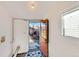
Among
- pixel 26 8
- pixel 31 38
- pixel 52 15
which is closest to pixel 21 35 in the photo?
pixel 31 38

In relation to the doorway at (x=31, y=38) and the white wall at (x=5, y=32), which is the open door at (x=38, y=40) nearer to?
the doorway at (x=31, y=38)

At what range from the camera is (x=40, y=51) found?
145 centimetres

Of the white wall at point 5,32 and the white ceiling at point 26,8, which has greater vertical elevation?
the white ceiling at point 26,8

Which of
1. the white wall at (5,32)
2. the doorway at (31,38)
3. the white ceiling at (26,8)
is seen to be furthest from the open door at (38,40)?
the white wall at (5,32)

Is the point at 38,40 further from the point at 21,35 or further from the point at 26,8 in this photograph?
the point at 26,8

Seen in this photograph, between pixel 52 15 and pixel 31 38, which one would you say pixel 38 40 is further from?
pixel 52 15

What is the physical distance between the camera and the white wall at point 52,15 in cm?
142

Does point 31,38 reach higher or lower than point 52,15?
lower

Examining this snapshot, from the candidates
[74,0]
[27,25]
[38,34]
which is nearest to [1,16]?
[27,25]

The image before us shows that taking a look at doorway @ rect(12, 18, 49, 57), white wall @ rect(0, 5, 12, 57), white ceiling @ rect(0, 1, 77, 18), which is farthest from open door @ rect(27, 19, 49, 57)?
white wall @ rect(0, 5, 12, 57)

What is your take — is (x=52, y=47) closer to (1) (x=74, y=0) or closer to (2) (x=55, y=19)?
(2) (x=55, y=19)

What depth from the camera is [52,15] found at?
142cm

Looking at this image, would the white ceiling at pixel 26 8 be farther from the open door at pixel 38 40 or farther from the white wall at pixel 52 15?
the open door at pixel 38 40

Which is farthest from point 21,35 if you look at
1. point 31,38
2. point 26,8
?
point 26,8
